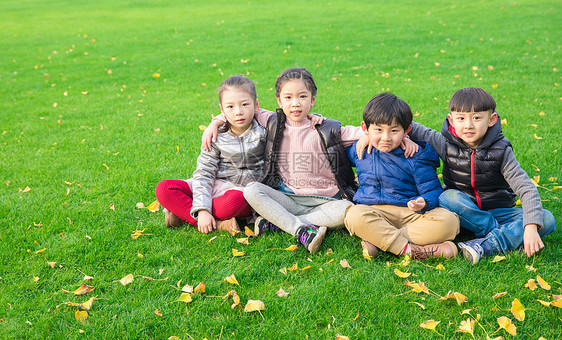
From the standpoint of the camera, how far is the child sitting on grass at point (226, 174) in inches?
152

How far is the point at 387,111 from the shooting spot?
3.44 metres

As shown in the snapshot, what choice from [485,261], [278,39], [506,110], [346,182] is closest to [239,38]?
[278,39]

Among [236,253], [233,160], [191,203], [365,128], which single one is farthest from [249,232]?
[365,128]

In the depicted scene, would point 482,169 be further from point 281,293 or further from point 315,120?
point 281,293

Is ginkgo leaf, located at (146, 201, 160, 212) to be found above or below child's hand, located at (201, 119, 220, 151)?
below

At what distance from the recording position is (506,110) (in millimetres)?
6703

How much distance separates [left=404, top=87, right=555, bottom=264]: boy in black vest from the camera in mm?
3266

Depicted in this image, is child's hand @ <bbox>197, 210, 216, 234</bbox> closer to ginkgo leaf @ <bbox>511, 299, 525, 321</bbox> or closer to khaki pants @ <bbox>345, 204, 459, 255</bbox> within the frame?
khaki pants @ <bbox>345, 204, 459, 255</bbox>

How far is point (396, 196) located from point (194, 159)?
271 cm

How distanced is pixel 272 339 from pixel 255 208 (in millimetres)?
1295

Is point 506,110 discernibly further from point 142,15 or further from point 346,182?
point 142,15

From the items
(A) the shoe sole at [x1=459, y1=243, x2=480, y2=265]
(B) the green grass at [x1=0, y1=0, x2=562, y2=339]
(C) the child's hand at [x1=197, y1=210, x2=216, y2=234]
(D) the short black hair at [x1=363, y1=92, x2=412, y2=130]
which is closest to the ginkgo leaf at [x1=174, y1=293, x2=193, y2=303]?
(B) the green grass at [x1=0, y1=0, x2=562, y2=339]

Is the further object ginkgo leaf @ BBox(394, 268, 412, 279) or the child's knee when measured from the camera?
the child's knee

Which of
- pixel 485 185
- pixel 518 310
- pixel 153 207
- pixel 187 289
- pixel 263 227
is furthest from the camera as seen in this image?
pixel 153 207
